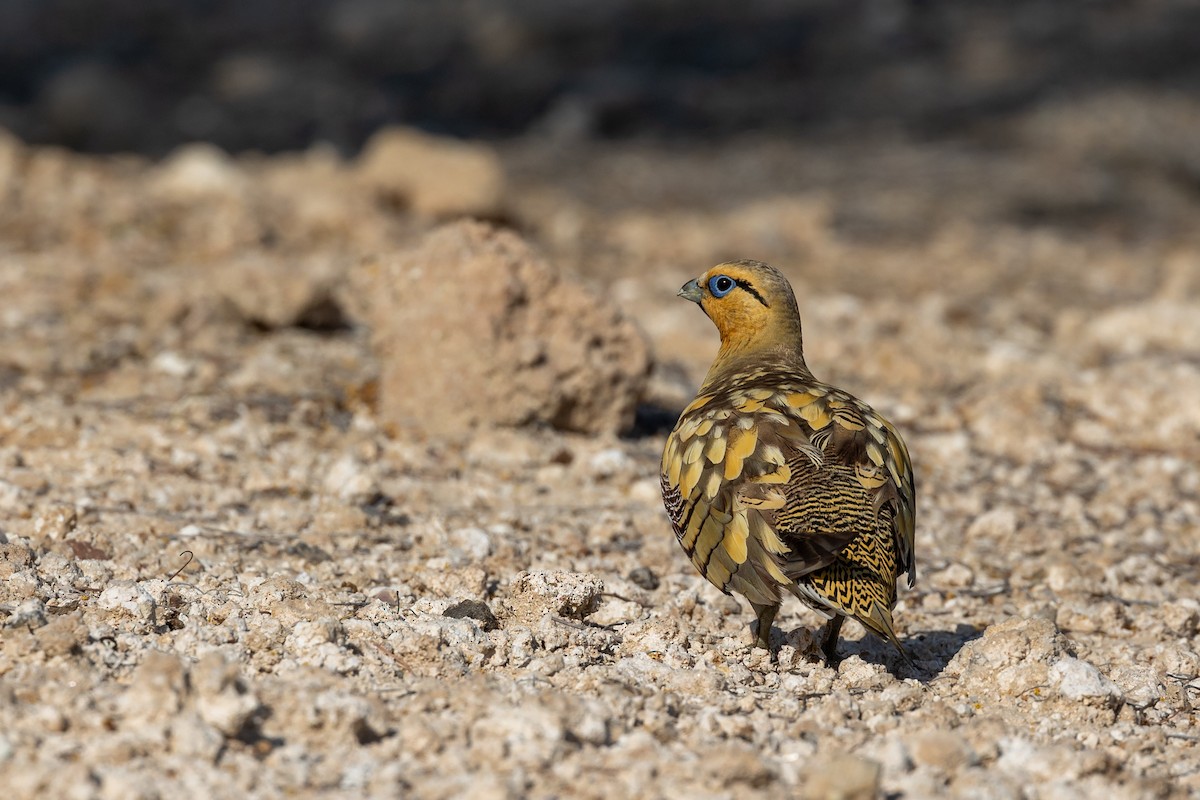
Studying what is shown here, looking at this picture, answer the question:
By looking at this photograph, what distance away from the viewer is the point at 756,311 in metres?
4.93

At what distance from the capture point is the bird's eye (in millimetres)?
4992

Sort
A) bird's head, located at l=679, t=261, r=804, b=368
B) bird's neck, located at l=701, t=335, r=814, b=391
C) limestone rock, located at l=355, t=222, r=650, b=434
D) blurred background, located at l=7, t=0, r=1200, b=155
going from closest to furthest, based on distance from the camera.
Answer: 1. bird's neck, located at l=701, t=335, r=814, b=391
2. bird's head, located at l=679, t=261, r=804, b=368
3. limestone rock, located at l=355, t=222, r=650, b=434
4. blurred background, located at l=7, t=0, r=1200, b=155

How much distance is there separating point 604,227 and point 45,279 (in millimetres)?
4360

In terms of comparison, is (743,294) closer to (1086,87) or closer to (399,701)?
(399,701)

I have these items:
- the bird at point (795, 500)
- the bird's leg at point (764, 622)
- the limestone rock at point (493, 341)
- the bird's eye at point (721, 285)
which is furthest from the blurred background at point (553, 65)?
the bird's leg at point (764, 622)

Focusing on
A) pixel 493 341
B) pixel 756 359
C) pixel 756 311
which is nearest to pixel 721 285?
pixel 756 311

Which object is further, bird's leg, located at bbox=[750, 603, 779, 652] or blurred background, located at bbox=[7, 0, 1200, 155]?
A: blurred background, located at bbox=[7, 0, 1200, 155]

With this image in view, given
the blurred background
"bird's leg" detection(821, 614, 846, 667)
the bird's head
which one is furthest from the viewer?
the blurred background

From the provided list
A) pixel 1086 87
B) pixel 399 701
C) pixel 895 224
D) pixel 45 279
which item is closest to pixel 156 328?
pixel 45 279

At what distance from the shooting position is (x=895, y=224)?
448 inches

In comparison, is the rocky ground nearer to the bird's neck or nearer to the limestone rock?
the limestone rock

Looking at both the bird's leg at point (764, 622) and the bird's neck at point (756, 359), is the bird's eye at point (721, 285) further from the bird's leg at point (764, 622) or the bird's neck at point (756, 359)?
the bird's leg at point (764, 622)

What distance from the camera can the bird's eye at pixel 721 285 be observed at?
16.4 feet

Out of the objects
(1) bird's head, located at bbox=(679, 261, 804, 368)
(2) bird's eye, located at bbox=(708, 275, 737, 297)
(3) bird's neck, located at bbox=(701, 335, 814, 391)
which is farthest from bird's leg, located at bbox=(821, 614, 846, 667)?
(2) bird's eye, located at bbox=(708, 275, 737, 297)
